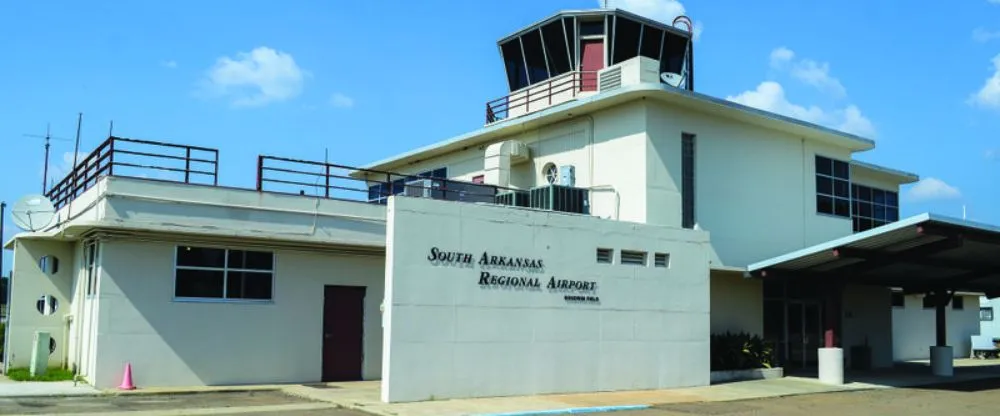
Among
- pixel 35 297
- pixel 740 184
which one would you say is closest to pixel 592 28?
pixel 740 184

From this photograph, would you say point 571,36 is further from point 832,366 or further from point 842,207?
point 832,366

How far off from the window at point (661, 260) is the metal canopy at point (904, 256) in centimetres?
289

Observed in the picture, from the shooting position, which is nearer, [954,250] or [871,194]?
[954,250]

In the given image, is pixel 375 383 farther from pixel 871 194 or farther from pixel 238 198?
pixel 871 194

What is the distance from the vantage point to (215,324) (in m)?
18.3

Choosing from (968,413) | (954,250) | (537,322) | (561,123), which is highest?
(561,123)

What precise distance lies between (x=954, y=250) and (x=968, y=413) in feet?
21.1

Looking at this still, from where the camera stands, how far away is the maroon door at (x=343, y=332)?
1978cm

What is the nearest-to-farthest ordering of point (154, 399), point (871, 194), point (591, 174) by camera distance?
1. point (154, 399)
2. point (591, 174)
3. point (871, 194)

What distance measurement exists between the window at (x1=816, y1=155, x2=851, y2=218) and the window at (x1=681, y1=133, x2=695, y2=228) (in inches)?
214

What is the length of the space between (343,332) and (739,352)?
9.86 meters

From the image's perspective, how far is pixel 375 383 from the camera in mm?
19391

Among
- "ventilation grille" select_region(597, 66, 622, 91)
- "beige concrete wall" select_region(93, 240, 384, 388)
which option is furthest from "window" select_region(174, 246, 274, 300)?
"ventilation grille" select_region(597, 66, 622, 91)

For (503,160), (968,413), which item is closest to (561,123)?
(503,160)
